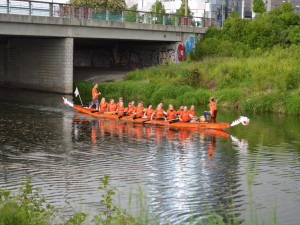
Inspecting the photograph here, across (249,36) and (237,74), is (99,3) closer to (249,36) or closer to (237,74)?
(249,36)

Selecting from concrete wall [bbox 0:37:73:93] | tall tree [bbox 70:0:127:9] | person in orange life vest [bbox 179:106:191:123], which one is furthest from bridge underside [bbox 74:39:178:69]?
person in orange life vest [bbox 179:106:191:123]

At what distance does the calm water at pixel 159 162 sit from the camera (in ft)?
47.8

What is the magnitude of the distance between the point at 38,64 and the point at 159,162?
1182 inches

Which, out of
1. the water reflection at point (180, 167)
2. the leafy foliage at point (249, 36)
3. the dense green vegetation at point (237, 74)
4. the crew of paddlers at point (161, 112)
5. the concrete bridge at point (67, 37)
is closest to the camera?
the water reflection at point (180, 167)

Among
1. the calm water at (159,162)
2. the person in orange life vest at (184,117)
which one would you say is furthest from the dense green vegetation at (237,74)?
the person in orange life vest at (184,117)

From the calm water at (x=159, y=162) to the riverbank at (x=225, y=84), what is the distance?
379 centimetres

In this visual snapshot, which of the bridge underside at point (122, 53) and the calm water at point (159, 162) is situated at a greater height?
the bridge underside at point (122, 53)

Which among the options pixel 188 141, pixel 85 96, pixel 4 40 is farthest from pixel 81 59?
pixel 188 141

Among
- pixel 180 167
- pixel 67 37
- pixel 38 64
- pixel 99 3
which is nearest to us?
pixel 180 167

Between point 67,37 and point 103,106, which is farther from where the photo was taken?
point 67,37

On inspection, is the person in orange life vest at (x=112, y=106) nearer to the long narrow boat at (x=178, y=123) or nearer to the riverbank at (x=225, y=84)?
the long narrow boat at (x=178, y=123)

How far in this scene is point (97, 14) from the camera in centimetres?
4500

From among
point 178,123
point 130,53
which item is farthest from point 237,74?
point 130,53

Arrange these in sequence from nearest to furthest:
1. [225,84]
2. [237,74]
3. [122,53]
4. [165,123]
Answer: [165,123] → [225,84] → [237,74] → [122,53]
